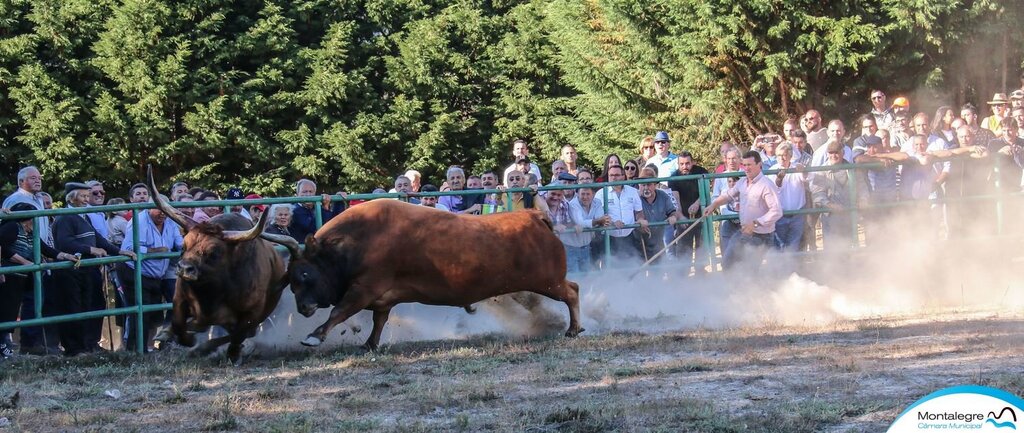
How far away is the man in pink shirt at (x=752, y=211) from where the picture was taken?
12.6 m

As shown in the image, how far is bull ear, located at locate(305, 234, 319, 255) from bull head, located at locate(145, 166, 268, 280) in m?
0.43

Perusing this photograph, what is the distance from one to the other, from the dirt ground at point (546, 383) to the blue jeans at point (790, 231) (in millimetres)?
2328

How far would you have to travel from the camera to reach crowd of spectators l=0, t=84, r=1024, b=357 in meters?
10.8

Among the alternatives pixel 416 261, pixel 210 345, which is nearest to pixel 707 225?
pixel 416 261

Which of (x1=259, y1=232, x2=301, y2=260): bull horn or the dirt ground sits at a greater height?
(x1=259, y1=232, x2=301, y2=260): bull horn

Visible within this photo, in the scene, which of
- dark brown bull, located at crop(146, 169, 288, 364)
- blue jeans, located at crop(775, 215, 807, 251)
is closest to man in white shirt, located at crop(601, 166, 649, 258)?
blue jeans, located at crop(775, 215, 807, 251)

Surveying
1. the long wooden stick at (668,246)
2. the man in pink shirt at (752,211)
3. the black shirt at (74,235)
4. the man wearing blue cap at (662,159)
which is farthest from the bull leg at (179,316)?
Answer: the man wearing blue cap at (662,159)

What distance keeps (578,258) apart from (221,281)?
13.7 feet

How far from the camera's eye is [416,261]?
411 inches

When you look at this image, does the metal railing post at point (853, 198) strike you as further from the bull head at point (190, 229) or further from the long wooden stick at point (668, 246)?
the bull head at point (190, 229)

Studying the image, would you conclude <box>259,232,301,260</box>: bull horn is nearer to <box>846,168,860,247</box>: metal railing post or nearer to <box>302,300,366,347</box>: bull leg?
<box>302,300,366,347</box>: bull leg

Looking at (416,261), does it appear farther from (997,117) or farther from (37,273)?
(997,117)

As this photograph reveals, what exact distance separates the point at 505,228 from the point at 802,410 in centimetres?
433

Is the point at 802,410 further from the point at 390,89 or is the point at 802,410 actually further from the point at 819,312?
the point at 390,89
